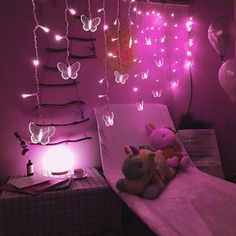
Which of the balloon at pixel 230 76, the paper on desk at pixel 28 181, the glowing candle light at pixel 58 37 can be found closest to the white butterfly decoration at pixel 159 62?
the balloon at pixel 230 76

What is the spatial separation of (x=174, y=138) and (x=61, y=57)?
3.91 feet

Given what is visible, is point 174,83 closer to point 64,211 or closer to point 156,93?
point 156,93

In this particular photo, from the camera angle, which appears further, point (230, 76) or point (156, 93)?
point (156, 93)

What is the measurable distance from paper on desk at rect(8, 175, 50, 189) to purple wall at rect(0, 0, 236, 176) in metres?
0.28

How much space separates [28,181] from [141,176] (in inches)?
32.6

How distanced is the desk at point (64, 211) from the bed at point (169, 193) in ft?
0.50

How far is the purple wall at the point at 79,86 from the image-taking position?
6.99 ft

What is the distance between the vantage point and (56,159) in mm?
2227

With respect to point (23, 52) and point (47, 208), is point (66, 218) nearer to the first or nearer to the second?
point (47, 208)

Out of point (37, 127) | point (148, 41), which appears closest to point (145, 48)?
point (148, 41)

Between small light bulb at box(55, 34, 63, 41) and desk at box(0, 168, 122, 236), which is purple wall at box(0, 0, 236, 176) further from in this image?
desk at box(0, 168, 122, 236)

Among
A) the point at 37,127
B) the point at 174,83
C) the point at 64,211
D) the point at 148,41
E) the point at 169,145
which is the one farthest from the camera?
the point at 174,83

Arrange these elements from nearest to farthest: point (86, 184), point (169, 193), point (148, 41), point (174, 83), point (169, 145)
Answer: point (169, 193)
point (86, 184)
point (169, 145)
point (148, 41)
point (174, 83)

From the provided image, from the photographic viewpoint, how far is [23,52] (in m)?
2.15
